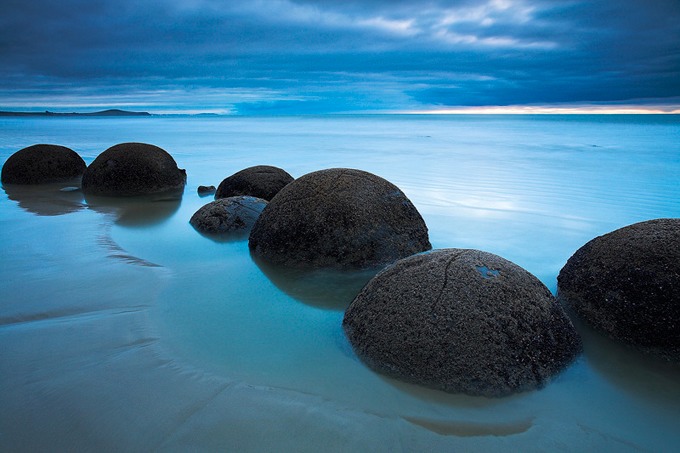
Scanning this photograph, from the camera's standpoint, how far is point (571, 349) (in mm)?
3654

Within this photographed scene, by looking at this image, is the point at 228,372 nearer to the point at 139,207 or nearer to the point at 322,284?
the point at 322,284

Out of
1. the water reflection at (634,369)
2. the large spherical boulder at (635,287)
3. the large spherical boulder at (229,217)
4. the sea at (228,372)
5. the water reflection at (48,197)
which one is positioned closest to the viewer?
the sea at (228,372)

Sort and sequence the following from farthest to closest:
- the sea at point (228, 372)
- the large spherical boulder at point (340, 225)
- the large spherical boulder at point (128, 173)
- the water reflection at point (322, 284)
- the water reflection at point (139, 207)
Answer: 1. the large spherical boulder at point (128, 173)
2. the water reflection at point (139, 207)
3. the large spherical boulder at point (340, 225)
4. the water reflection at point (322, 284)
5. the sea at point (228, 372)

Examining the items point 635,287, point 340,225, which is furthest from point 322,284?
point 635,287

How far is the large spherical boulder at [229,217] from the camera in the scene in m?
7.64

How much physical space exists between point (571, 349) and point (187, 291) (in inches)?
149

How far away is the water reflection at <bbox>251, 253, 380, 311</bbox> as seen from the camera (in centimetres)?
497

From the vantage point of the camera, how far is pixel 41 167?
13.2m

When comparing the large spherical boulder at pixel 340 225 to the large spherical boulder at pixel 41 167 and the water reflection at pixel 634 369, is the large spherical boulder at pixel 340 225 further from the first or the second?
the large spherical boulder at pixel 41 167

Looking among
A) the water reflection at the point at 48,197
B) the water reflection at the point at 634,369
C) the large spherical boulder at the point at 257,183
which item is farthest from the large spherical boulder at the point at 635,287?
the water reflection at the point at 48,197

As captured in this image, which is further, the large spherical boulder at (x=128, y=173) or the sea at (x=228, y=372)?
the large spherical boulder at (x=128, y=173)

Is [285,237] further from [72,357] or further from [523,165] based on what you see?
[523,165]

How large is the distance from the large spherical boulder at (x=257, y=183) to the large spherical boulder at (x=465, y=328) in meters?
6.03

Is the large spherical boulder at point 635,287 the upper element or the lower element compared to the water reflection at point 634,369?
upper
